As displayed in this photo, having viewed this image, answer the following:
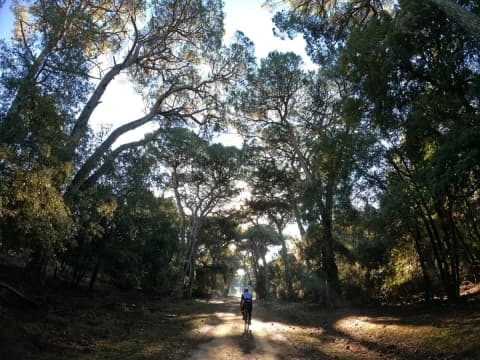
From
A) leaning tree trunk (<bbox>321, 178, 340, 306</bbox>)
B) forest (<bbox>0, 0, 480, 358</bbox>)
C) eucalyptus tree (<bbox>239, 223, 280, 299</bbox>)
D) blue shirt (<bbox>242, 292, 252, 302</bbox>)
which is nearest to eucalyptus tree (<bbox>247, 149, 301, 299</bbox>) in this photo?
forest (<bbox>0, 0, 480, 358</bbox>)

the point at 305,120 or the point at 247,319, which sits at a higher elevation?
the point at 305,120

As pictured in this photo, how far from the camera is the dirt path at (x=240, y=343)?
9602mm

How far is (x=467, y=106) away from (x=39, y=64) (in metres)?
12.8

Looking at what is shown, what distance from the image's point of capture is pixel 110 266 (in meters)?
22.7

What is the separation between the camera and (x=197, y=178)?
1351 inches

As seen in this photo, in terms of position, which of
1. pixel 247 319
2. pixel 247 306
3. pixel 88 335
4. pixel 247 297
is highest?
pixel 247 297

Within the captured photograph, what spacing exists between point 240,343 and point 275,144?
17618 millimetres

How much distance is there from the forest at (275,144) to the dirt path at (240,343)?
5634mm

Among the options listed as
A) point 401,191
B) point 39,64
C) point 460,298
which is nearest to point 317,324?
point 460,298

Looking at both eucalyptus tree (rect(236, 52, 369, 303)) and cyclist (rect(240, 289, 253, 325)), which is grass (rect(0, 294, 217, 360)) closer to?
cyclist (rect(240, 289, 253, 325))

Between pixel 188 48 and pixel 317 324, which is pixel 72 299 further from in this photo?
pixel 188 48

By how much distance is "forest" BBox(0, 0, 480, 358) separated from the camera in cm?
879

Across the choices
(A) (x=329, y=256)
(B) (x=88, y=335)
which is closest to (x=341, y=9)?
(A) (x=329, y=256)

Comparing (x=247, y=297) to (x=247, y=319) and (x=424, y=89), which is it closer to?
(x=247, y=319)
